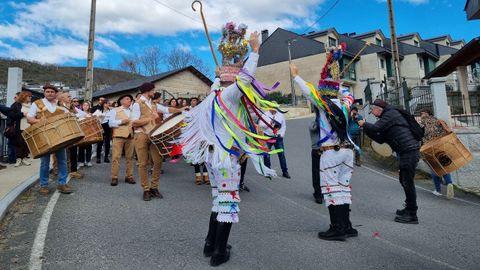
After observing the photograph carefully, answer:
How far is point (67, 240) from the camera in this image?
386 cm

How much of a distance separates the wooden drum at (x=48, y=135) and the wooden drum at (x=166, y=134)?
1.21 metres

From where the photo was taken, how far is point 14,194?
17.6 feet

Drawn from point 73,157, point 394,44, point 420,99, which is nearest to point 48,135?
point 73,157

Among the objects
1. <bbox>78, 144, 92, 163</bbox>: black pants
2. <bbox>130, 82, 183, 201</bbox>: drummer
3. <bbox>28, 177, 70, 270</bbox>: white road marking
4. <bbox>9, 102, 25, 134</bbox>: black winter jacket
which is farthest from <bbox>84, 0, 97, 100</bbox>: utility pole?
<bbox>28, 177, 70, 270</bbox>: white road marking

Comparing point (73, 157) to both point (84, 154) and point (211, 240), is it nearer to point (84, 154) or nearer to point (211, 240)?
point (84, 154)

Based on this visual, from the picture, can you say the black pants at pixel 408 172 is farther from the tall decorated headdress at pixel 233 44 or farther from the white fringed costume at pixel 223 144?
the tall decorated headdress at pixel 233 44

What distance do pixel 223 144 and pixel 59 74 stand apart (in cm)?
7063

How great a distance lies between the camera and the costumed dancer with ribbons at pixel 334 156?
4145mm

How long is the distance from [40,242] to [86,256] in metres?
0.71

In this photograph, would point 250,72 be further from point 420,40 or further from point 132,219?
point 420,40

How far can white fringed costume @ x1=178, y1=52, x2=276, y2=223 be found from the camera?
3334 mm

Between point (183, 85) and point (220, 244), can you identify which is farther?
point (183, 85)

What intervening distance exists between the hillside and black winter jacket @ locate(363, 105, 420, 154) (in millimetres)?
51859

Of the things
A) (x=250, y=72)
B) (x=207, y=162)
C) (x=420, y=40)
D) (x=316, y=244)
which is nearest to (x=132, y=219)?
(x=207, y=162)
